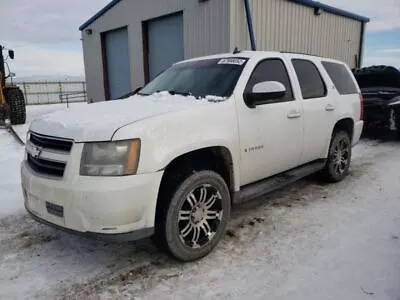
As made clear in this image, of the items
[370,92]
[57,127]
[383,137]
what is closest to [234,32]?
[370,92]

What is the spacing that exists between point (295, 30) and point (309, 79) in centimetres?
848

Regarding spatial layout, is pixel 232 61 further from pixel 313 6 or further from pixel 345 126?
pixel 313 6

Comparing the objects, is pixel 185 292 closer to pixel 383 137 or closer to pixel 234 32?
pixel 383 137

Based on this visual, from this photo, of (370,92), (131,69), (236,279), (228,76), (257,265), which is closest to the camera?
(236,279)

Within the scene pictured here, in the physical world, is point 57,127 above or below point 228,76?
below

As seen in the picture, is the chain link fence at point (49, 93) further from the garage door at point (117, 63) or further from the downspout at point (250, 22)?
the downspout at point (250, 22)

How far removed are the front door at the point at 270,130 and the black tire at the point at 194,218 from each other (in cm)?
45

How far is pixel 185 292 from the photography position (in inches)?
101

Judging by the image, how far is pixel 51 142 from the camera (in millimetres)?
2738

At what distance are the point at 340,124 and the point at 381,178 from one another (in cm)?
114

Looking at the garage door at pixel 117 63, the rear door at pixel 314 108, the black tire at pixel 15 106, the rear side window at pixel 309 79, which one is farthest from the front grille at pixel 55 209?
the garage door at pixel 117 63

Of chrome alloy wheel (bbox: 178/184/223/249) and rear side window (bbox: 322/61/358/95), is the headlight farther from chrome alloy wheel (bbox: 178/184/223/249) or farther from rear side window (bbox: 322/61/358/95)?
rear side window (bbox: 322/61/358/95)

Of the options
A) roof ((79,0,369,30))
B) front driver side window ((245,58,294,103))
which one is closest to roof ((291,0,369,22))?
roof ((79,0,369,30))

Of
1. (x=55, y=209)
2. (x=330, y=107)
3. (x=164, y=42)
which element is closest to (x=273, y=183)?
(x=330, y=107)
